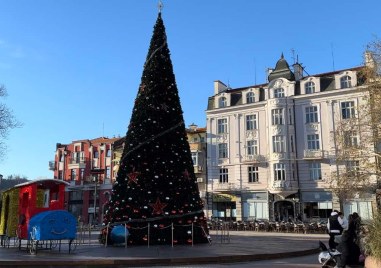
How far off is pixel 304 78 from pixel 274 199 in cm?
1368

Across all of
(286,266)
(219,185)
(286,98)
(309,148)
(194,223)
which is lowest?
(286,266)

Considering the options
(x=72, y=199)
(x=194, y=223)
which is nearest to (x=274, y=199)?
(x=194, y=223)

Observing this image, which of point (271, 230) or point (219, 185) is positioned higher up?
point (219, 185)

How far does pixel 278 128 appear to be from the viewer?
Result: 44.3m

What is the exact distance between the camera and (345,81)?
42.9 meters

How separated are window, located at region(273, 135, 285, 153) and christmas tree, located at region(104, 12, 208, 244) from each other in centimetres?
2657

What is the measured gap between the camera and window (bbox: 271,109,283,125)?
44.7 metres

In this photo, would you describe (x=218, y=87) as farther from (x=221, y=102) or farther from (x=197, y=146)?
(x=197, y=146)

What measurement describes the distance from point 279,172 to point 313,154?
3.96 meters

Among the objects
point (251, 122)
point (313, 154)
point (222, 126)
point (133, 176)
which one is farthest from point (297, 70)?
point (133, 176)

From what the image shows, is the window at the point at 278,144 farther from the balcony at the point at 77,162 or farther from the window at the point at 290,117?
the balcony at the point at 77,162

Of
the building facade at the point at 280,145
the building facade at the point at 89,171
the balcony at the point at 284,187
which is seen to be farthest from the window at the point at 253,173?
the building facade at the point at 89,171

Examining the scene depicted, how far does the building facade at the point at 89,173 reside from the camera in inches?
2518

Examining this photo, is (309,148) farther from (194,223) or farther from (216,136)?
(194,223)
